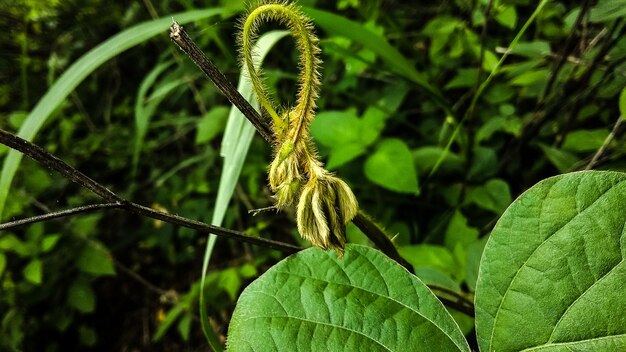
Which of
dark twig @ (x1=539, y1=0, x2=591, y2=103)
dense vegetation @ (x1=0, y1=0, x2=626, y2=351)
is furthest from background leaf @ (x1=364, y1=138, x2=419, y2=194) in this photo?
dark twig @ (x1=539, y1=0, x2=591, y2=103)

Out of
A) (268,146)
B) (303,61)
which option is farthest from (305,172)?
(268,146)

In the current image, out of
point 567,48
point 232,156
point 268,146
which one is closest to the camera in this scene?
point 232,156

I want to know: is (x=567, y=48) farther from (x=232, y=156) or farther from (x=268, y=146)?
(x=268, y=146)

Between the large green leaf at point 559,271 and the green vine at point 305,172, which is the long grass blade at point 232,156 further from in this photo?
the large green leaf at point 559,271

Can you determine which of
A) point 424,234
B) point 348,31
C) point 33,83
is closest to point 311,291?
point 348,31

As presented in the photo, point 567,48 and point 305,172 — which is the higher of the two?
point 567,48

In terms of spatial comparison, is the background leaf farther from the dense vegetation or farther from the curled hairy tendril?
the curled hairy tendril

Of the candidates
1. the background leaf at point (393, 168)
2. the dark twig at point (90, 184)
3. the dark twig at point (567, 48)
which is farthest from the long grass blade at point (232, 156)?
the dark twig at point (567, 48)
